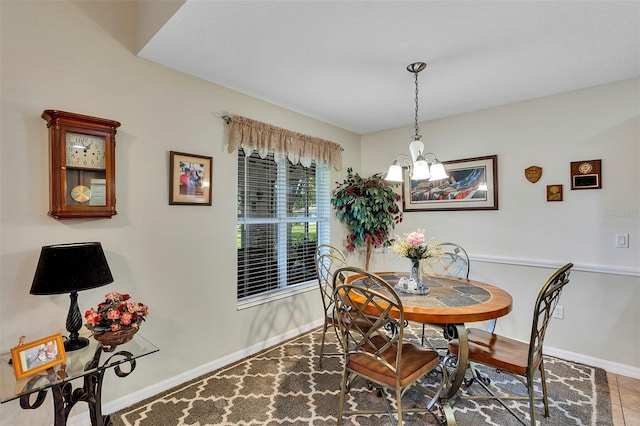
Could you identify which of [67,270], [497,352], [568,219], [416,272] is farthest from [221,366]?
[568,219]

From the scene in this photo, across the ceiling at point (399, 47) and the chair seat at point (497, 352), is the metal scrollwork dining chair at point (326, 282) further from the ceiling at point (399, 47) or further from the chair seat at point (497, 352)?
the ceiling at point (399, 47)

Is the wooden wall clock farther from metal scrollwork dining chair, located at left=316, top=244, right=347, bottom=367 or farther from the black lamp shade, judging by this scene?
metal scrollwork dining chair, located at left=316, top=244, right=347, bottom=367

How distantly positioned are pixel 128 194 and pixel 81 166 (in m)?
0.33

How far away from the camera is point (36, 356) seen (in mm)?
1395

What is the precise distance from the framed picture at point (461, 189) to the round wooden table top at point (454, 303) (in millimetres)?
1183

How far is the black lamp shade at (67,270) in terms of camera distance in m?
1.50

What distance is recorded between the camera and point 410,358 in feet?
5.95

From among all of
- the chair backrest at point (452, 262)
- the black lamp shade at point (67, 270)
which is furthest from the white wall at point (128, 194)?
the chair backrest at point (452, 262)

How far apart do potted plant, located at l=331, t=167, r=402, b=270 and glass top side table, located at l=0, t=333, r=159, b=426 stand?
252 cm

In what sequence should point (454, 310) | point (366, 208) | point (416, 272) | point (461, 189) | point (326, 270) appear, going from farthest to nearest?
point (366, 208)
point (461, 189)
point (326, 270)
point (416, 272)
point (454, 310)

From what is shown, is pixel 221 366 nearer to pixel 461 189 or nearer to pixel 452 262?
pixel 452 262

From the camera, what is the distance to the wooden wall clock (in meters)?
1.73

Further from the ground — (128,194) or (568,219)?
(128,194)

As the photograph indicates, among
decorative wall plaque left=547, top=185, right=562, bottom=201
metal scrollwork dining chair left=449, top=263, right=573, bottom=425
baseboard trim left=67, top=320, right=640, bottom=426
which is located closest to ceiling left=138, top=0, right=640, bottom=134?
decorative wall plaque left=547, top=185, right=562, bottom=201
